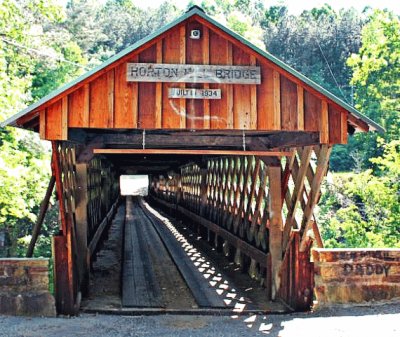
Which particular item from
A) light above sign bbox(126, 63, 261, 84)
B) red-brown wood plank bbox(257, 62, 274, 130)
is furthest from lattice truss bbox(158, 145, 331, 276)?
light above sign bbox(126, 63, 261, 84)

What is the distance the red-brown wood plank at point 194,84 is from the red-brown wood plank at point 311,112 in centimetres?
136

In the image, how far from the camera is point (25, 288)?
7.26 metres

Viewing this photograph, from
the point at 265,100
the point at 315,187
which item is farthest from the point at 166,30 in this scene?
the point at 315,187

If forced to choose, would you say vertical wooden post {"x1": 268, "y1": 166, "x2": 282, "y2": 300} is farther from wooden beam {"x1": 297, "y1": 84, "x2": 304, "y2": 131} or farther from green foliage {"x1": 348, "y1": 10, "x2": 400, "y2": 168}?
green foliage {"x1": 348, "y1": 10, "x2": 400, "y2": 168}

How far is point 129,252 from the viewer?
14.8 m

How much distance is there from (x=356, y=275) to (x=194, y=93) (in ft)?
11.4

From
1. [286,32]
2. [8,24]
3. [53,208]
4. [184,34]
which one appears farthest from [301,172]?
[286,32]

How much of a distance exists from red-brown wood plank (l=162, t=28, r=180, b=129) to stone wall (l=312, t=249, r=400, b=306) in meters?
2.83

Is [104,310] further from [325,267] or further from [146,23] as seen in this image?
[146,23]

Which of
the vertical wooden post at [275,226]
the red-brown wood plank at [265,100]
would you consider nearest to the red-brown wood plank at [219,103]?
the red-brown wood plank at [265,100]

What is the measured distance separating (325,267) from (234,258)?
498 centimetres

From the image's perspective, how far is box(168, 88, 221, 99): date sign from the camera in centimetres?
693

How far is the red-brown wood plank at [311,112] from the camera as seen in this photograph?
23.4 ft

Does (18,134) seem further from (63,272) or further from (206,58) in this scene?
(206,58)
